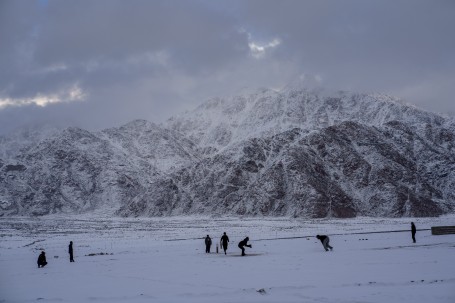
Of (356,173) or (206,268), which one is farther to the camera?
(356,173)

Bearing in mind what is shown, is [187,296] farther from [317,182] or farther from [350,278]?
[317,182]

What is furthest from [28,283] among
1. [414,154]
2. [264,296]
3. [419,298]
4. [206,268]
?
[414,154]

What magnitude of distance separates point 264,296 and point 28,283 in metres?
13.0

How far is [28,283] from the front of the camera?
22266mm

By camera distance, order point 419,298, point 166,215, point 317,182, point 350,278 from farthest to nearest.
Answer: point 166,215
point 317,182
point 350,278
point 419,298

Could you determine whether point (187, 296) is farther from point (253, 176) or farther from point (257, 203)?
point (253, 176)

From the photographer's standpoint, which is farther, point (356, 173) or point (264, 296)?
point (356, 173)

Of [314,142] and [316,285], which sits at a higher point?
[314,142]

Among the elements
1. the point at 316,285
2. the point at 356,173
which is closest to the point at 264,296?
the point at 316,285

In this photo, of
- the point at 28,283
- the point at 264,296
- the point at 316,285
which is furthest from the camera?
the point at 28,283

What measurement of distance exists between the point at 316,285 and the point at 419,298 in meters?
4.24

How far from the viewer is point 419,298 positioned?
14109 mm

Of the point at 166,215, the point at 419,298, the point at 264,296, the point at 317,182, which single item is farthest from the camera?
the point at 166,215

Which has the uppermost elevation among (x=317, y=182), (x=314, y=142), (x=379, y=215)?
(x=314, y=142)
